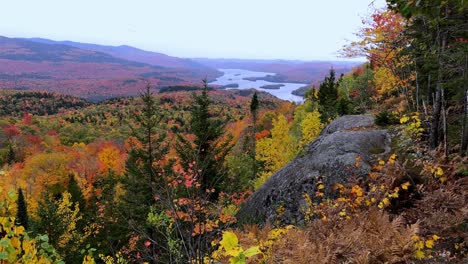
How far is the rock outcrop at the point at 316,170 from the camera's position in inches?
431

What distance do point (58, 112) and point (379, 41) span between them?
140 metres

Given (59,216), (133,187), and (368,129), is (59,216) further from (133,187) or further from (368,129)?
(368,129)

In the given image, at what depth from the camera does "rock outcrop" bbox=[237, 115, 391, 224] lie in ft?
35.9

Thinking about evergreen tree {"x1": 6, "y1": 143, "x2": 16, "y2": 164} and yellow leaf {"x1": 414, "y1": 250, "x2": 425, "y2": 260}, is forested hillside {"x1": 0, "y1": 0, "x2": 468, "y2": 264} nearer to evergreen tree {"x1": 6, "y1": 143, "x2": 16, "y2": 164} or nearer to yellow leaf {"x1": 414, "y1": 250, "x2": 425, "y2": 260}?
yellow leaf {"x1": 414, "y1": 250, "x2": 425, "y2": 260}

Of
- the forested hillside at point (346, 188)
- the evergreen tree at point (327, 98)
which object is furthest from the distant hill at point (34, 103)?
the evergreen tree at point (327, 98)

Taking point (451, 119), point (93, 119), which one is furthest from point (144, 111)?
point (93, 119)

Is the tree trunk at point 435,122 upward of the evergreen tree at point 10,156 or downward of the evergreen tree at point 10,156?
upward

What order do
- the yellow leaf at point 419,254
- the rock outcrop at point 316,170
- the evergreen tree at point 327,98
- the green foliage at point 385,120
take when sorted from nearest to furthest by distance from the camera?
the yellow leaf at point 419,254, the rock outcrop at point 316,170, the green foliage at point 385,120, the evergreen tree at point 327,98

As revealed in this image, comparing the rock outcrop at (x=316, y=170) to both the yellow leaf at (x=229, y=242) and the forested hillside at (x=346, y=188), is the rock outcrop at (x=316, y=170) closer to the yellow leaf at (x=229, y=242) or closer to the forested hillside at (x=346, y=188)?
the forested hillside at (x=346, y=188)

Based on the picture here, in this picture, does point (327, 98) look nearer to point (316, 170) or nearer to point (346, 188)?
point (316, 170)

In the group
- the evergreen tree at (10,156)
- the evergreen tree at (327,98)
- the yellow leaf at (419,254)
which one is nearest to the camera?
the yellow leaf at (419,254)

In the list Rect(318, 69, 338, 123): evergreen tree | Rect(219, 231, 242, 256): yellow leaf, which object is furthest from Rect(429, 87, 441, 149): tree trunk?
Rect(318, 69, 338, 123): evergreen tree

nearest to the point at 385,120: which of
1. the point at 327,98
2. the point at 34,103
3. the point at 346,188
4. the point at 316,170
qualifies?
the point at 316,170

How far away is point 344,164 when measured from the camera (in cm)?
1097
